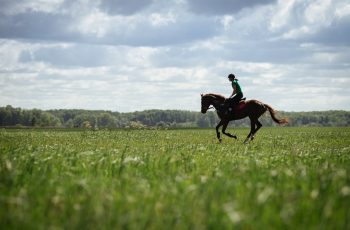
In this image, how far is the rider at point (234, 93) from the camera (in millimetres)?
25469

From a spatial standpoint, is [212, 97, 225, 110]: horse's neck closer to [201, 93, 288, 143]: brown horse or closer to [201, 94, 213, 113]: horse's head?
[201, 93, 288, 143]: brown horse

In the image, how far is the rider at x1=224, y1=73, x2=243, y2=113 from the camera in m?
25.5

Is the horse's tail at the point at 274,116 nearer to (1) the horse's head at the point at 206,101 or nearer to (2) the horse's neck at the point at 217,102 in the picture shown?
(2) the horse's neck at the point at 217,102

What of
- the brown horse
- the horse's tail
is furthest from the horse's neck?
the horse's tail

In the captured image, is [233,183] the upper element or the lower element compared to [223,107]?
lower

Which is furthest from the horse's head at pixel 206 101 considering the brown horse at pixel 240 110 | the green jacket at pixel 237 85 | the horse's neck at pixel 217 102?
the green jacket at pixel 237 85

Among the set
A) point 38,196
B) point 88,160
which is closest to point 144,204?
point 38,196

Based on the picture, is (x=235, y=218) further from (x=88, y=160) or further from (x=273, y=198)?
(x=88, y=160)

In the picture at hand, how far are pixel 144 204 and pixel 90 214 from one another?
91cm

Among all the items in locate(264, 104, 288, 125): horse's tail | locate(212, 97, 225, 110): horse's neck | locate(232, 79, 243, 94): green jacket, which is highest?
locate(232, 79, 243, 94): green jacket

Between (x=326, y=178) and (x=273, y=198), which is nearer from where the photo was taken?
(x=273, y=198)

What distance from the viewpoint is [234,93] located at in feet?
84.4

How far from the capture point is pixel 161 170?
888cm

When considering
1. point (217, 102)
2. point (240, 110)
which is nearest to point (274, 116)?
point (240, 110)
